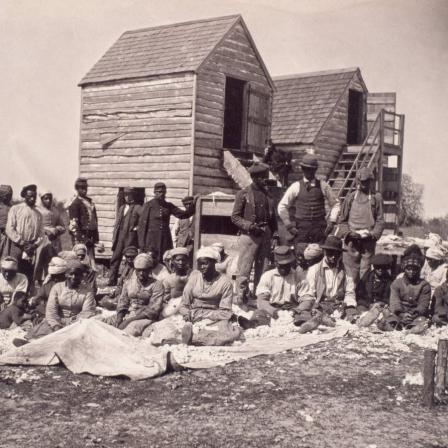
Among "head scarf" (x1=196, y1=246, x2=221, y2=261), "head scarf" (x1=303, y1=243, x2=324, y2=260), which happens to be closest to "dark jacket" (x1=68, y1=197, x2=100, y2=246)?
"head scarf" (x1=196, y1=246, x2=221, y2=261)

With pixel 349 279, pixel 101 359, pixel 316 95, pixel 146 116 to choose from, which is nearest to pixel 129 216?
pixel 349 279

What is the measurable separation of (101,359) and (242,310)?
119 inches

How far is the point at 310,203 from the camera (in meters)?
9.04

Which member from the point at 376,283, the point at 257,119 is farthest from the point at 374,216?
the point at 257,119

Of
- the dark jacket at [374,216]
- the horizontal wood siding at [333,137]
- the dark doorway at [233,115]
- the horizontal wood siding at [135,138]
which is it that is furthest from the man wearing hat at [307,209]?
the horizontal wood siding at [333,137]

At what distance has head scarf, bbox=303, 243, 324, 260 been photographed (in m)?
8.86

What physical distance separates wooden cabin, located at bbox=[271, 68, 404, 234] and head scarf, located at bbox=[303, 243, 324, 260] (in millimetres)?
9815

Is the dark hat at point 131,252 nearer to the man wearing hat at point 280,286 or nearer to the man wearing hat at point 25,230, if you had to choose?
the man wearing hat at point 25,230

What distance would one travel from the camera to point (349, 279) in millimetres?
8805

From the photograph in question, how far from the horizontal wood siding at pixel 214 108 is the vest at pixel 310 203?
6.35 metres

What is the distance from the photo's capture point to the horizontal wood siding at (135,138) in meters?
15.5

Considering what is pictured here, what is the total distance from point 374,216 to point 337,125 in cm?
1174

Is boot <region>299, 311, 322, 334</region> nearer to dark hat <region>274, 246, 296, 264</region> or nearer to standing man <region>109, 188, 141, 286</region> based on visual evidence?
dark hat <region>274, 246, 296, 264</region>

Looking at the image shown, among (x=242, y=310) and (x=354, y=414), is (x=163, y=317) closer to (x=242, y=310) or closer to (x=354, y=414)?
(x=242, y=310)
